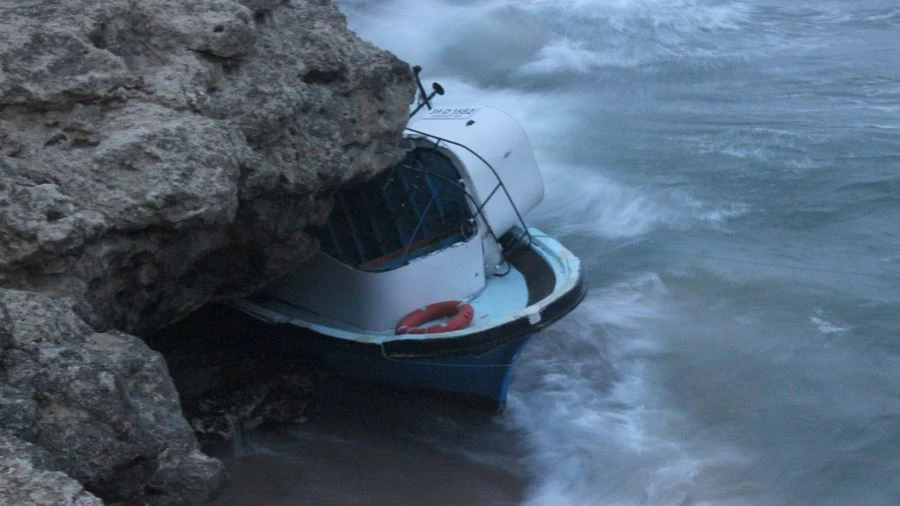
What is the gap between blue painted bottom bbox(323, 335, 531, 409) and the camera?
8.01 metres

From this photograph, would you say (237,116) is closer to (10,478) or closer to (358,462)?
(358,462)

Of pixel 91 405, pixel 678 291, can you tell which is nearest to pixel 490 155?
pixel 678 291

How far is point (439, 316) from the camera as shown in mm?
8219

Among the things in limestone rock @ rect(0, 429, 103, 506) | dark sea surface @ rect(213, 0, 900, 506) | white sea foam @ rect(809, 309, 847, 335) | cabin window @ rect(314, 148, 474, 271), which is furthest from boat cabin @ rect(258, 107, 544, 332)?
limestone rock @ rect(0, 429, 103, 506)

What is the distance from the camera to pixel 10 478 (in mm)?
3686

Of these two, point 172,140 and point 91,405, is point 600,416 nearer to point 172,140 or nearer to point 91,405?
point 172,140

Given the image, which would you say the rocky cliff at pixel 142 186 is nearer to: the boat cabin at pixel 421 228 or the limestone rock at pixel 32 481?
the limestone rock at pixel 32 481

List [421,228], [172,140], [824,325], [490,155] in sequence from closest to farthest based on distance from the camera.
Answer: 1. [172,140]
2. [421,228]
3. [490,155]
4. [824,325]

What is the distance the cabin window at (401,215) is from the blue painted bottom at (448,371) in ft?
2.28

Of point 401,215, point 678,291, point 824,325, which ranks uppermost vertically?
point 401,215

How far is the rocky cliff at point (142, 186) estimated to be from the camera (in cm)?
429

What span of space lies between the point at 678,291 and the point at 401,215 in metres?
3.70

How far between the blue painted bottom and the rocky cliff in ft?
4.35

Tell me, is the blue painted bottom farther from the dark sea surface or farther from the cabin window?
the cabin window
